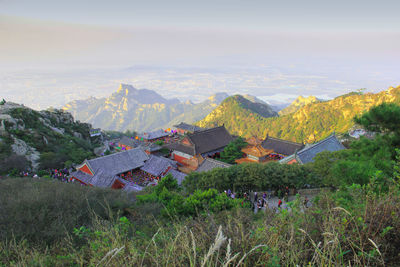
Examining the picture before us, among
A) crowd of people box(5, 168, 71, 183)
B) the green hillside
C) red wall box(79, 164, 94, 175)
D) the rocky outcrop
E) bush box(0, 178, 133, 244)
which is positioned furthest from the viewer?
the green hillside

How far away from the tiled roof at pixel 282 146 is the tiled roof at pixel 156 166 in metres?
13.2

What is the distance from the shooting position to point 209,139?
104 feet

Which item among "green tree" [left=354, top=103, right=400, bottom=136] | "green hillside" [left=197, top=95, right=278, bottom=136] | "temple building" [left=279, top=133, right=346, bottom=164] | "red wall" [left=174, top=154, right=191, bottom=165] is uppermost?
"green tree" [left=354, top=103, right=400, bottom=136]

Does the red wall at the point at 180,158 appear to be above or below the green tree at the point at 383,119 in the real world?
below

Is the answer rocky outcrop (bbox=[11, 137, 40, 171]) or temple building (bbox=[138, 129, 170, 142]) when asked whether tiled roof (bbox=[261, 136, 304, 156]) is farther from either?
rocky outcrop (bbox=[11, 137, 40, 171])

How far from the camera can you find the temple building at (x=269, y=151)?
26344 mm

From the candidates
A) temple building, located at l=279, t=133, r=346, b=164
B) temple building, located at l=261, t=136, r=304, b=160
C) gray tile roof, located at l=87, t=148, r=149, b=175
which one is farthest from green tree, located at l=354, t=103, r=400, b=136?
gray tile roof, located at l=87, t=148, r=149, b=175

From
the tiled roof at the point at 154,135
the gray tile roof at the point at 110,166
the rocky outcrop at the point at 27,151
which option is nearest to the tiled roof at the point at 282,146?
the gray tile roof at the point at 110,166

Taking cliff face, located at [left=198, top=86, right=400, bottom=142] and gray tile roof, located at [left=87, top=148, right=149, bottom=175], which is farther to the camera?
cliff face, located at [left=198, top=86, right=400, bottom=142]

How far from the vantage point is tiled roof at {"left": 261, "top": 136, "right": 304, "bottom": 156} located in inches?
1087

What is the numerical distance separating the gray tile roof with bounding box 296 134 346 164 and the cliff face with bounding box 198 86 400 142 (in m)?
39.4

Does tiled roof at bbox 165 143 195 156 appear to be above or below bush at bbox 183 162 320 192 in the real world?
below

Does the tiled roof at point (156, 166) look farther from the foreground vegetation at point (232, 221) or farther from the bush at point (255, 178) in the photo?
the foreground vegetation at point (232, 221)

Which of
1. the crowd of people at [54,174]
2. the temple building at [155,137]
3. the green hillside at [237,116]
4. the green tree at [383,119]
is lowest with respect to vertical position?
the green hillside at [237,116]
